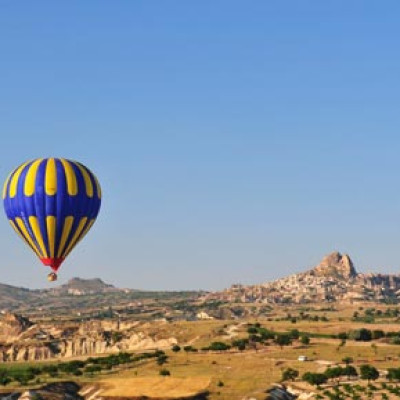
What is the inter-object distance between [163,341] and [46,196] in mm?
109523

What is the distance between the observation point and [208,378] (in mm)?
117438

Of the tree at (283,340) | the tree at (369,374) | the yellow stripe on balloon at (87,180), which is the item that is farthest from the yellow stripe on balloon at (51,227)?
the tree at (283,340)

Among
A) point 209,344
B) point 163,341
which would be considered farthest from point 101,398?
point 163,341

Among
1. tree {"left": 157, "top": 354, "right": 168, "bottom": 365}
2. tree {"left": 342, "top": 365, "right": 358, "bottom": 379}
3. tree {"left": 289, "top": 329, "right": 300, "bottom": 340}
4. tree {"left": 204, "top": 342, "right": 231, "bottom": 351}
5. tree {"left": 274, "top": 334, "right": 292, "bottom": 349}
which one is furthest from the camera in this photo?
tree {"left": 289, "top": 329, "right": 300, "bottom": 340}

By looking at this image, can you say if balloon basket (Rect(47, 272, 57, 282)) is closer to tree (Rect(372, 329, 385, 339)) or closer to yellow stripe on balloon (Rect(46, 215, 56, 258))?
yellow stripe on balloon (Rect(46, 215, 56, 258))

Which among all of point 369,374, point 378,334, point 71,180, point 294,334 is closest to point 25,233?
point 71,180

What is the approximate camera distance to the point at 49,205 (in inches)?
3447

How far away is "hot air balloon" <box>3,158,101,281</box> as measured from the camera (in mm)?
87688

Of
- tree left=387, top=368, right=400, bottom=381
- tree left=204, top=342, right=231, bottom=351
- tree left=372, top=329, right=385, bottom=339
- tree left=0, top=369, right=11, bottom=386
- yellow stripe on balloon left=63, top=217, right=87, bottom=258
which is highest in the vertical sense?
yellow stripe on balloon left=63, top=217, right=87, bottom=258

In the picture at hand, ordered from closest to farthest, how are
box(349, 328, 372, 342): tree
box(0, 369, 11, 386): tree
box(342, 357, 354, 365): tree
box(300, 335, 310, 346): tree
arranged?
box(0, 369, 11, 386): tree, box(342, 357, 354, 365): tree, box(300, 335, 310, 346): tree, box(349, 328, 372, 342): tree

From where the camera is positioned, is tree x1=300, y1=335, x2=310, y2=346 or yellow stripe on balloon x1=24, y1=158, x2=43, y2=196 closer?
yellow stripe on balloon x1=24, y1=158, x2=43, y2=196

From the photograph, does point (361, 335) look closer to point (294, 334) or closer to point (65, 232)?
point (294, 334)

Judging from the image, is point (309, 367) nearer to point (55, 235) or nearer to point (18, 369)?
point (55, 235)

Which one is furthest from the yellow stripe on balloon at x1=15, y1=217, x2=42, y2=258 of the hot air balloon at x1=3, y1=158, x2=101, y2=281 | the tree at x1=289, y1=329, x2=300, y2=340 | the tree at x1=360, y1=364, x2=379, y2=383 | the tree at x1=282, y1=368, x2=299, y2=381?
the tree at x1=289, y1=329, x2=300, y2=340
